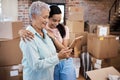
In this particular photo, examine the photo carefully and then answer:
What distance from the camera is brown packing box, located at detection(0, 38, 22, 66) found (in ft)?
8.80

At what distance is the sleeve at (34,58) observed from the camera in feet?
4.76

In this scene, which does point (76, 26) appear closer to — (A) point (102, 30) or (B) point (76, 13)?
(B) point (76, 13)

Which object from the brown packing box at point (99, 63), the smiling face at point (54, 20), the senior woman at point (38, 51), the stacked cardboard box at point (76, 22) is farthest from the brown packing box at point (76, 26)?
the senior woman at point (38, 51)

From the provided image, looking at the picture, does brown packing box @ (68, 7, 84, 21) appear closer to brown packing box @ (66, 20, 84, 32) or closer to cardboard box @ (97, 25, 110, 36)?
brown packing box @ (66, 20, 84, 32)

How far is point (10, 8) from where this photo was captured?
480 centimetres

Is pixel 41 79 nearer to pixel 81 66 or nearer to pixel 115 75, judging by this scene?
pixel 115 75

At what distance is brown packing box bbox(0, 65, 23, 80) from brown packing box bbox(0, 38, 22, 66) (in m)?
0.06

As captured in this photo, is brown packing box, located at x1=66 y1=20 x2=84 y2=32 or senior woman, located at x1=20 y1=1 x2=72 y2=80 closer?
senior woman, located at x1=20 y1=1 x2=72 y2=80

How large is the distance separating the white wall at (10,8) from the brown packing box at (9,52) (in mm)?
2216

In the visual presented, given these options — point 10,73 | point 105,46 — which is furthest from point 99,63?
point 10,73

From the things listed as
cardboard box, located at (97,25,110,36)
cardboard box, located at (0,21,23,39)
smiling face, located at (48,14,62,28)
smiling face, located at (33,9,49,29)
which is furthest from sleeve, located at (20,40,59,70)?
cardboard box, located at (97,25,110,36)

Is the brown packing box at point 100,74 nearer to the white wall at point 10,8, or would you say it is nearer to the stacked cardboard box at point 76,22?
the stacked cardboard box at point 76,22

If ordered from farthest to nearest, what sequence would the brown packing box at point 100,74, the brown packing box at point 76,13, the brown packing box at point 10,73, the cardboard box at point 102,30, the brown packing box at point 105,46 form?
1. the brown packing box at point 76,13
2. the cardboard box at point 102,30
3. the brown packing box at point 105,46
4. the brown packing box at point 10,73
5. the brown packing box at point 100,74

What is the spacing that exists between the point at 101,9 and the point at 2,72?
348 centimetres
